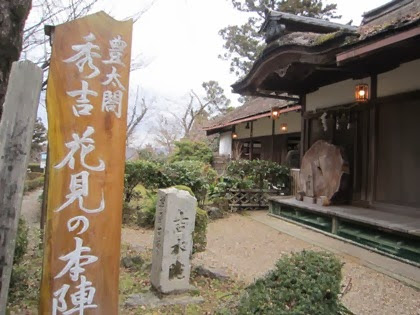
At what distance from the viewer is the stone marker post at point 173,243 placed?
3.87 m

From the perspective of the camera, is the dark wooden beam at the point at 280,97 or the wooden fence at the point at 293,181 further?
the wooden fence at the point at 293,181

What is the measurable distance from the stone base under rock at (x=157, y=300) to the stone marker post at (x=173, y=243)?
0.08m

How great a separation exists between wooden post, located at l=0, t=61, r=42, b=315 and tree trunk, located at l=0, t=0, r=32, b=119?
0.79 m

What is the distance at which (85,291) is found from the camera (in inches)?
91.2

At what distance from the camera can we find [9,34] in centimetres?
Answer: 264

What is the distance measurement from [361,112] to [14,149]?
741cm

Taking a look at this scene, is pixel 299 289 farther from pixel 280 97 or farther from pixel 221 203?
pixel 280 97

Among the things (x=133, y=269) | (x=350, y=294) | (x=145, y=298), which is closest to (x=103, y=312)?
(x=145, y=298)

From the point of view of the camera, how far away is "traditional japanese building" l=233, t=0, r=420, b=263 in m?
5.94

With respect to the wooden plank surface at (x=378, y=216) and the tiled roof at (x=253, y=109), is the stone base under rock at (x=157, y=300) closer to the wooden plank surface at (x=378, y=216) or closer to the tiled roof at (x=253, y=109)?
the wooden plank surface at (x=378, y=216)

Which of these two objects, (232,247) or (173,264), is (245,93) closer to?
(232,247)

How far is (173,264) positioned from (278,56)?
16.6ft

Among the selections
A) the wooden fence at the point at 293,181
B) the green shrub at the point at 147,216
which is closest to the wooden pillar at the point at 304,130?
the wooden fence at the point at 293,181

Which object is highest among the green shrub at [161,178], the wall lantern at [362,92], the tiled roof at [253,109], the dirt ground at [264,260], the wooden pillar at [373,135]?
the tiled roof at [253,109]
